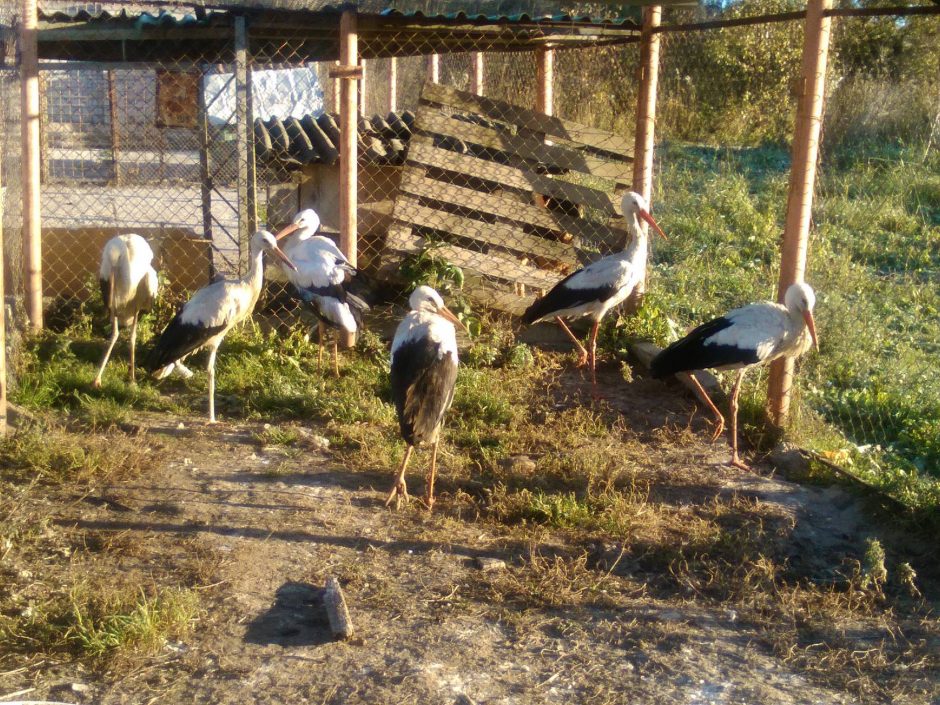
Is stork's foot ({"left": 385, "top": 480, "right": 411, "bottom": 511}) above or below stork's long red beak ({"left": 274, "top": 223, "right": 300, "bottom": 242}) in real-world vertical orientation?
below

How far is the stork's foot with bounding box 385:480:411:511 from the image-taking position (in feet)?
18.2

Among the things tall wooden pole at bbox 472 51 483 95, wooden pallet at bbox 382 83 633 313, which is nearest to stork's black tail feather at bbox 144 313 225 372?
wooden pallet at bbox 382 83 633 313

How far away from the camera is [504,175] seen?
8242 mm

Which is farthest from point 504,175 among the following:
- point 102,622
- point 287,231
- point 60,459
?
point 102,622

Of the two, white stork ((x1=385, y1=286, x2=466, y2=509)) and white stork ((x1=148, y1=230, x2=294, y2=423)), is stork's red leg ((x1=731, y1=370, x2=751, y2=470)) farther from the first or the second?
white stork ((x1=148, y1=230, x2=294, y2=423))

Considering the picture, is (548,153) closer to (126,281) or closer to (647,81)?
Answer: (647,81)

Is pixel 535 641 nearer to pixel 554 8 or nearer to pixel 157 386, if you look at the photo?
pixel 157 386

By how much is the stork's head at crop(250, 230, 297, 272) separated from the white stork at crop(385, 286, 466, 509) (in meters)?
1.60

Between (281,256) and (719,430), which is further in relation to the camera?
(281,256)

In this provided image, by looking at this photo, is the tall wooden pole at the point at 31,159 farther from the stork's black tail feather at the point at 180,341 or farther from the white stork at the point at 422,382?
→ the white stork at the point at 422,382

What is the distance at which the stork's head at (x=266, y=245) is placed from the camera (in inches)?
285

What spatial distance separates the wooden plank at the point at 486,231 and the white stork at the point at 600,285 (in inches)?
26.7

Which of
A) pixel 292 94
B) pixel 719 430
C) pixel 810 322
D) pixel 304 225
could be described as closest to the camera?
pixel 810 322

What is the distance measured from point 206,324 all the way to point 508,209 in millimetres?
2671
